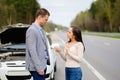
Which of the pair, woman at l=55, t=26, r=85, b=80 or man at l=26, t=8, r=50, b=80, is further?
woman at l=55, t=26, r=85, b=80

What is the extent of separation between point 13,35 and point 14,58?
1499mm

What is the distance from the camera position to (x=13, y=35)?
11.9 metres

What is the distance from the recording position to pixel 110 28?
120m

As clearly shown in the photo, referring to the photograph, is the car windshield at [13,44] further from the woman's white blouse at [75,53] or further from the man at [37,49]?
the man at [37,49]

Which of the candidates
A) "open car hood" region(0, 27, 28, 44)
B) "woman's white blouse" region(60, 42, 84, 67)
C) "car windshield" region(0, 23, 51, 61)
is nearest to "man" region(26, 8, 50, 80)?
"woman's white blouse" region(60, 42, 84, 67)

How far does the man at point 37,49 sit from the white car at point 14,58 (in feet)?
11.6

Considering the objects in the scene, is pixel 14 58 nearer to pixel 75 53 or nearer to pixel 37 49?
pixel 75 53

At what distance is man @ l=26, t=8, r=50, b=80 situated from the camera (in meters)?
6.31

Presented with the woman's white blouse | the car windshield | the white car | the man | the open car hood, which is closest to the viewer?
the man

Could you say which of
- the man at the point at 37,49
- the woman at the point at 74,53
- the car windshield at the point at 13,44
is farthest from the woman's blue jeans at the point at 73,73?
the car windshield at the point at 13,44

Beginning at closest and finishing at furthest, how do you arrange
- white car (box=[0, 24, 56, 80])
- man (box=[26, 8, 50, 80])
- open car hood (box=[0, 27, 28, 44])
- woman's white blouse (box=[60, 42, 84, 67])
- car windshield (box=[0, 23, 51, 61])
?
man (box=[26, 8, 50, 80])
woman's white blouse (box=[60, 42, 84, 67])
white car (box=[0, 24, 56, 80])
car windshield (box=[0, 23, 51, 61])
open car hood (box=[0, 27, 28, 44])

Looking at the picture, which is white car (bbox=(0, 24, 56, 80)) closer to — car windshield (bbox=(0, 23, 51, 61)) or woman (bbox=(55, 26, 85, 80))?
car windshield (bbox=(0, 23, 51, 61))

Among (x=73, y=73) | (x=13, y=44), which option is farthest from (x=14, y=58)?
(x=73, y=73)

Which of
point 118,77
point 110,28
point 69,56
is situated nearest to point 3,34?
point 118,77
